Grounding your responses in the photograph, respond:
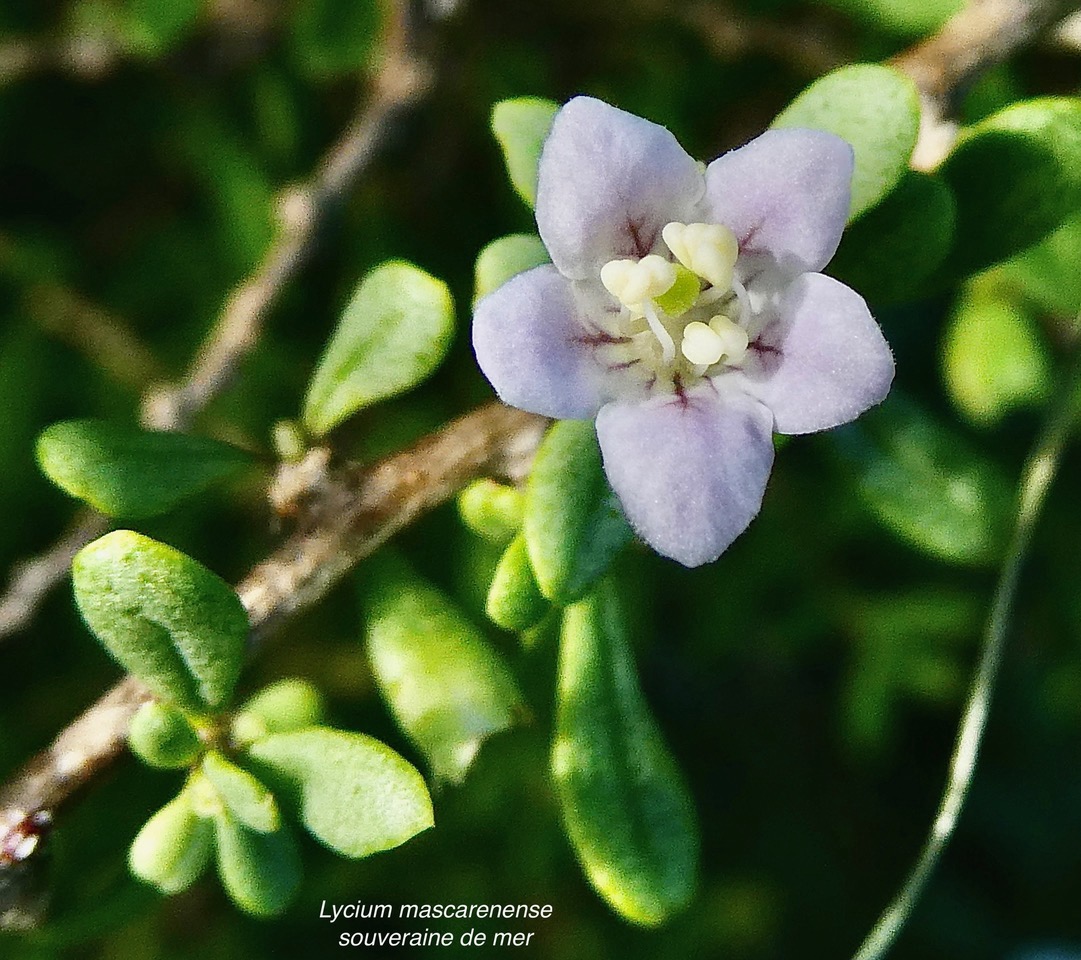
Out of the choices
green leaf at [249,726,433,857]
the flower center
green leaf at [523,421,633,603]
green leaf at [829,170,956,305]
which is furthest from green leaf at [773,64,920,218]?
green leaf at [249,726,433,857]

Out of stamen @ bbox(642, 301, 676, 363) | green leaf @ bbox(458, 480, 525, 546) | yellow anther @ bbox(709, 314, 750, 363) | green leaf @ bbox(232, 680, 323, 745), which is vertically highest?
stamen @ bbox(642, 301, 676, 363)

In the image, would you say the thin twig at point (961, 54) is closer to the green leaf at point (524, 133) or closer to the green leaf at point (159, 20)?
the green leaf at point (524, 133)

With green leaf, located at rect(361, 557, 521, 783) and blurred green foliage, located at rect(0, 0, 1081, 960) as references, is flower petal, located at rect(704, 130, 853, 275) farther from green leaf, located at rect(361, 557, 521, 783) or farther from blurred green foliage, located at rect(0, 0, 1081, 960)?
blurred green foliage, located at rect(0, 0, 1081, 960)

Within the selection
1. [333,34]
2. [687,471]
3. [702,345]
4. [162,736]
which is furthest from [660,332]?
[333,34]

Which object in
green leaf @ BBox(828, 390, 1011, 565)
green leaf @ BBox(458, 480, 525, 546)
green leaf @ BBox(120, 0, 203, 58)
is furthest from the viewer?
green leaf @ BBox(120, 0, 203, 58)

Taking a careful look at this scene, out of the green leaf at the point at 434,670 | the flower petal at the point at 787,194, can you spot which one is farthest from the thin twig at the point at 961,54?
the green leaf at the point at 434,670

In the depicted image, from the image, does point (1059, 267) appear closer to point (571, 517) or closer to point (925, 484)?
point (925, 484)
